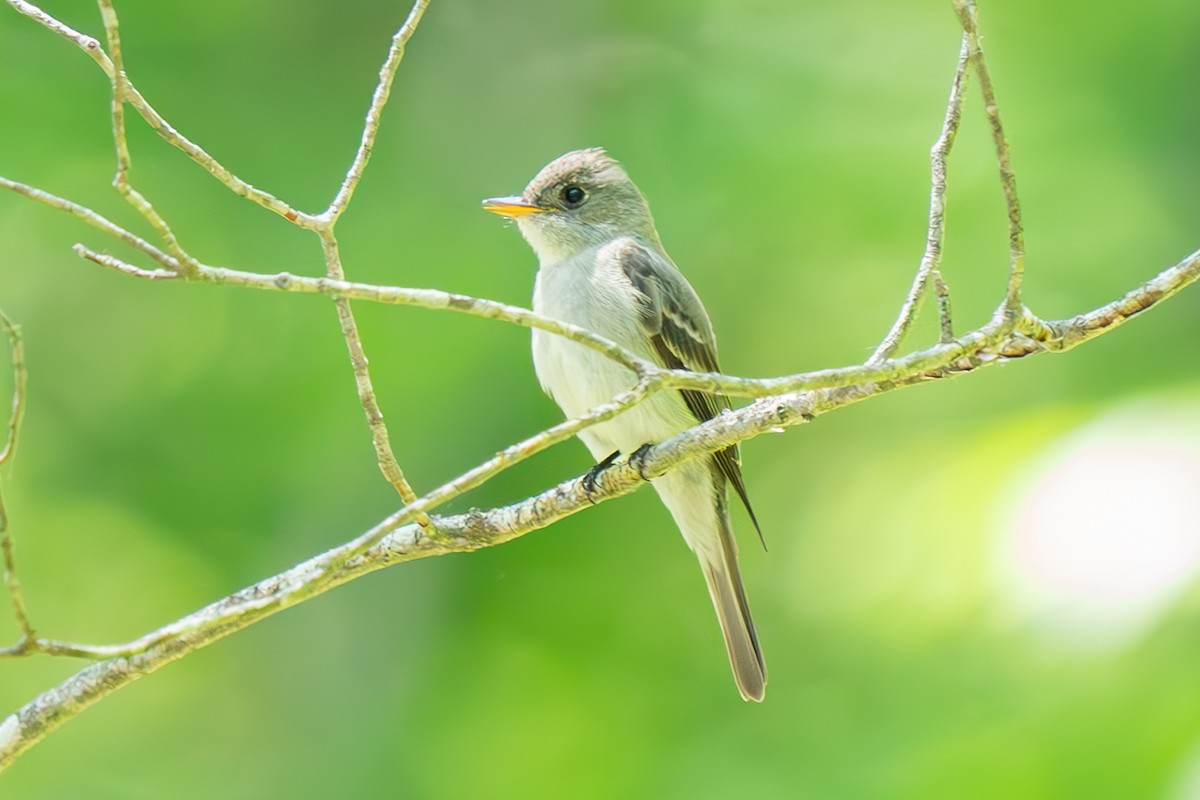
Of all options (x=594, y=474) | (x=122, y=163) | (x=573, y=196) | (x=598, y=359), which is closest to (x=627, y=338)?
(x=598, y=359)

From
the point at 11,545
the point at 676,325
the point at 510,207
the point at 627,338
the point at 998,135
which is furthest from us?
the point at 510,207

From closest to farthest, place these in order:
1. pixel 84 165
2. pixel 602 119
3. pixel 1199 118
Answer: pixel 1199 118
pixel 84 165
pixel 602 119

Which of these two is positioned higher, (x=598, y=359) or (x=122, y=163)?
(x=598, y=359)

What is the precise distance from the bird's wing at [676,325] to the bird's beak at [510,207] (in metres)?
0.28

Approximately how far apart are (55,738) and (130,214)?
1.87 m

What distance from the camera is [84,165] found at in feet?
16.3

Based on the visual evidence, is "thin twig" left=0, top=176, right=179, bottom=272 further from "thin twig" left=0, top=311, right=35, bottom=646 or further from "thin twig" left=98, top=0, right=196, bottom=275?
"thin twig" left=0, top=311, right=35, bottom=646

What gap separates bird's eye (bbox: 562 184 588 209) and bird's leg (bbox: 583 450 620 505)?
76cm

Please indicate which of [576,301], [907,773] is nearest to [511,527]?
[576,301]

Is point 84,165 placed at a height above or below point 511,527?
above

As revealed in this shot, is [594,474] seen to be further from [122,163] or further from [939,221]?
[122,163]

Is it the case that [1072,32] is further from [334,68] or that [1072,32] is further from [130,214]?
[130,214]

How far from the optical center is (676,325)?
3621 millimetres

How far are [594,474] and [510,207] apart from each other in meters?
0.95
